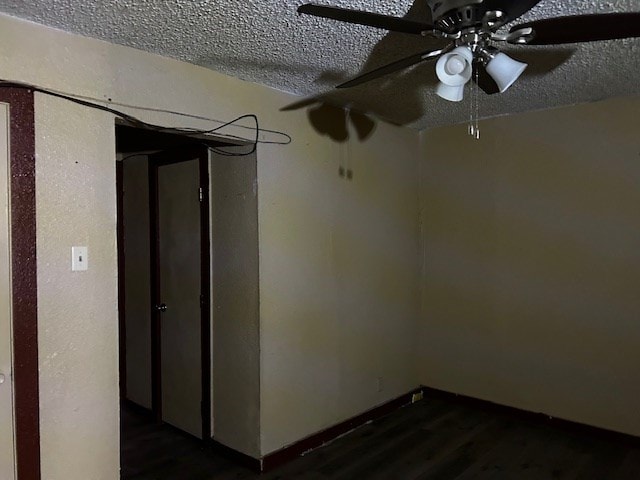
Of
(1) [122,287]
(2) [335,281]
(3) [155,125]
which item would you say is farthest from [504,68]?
(1) [122,287]

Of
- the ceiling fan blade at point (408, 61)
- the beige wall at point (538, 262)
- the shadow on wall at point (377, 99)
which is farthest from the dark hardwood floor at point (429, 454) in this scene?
the ceiling fan blade at point (408, 61)

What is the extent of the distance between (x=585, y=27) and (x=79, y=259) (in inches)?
86.7

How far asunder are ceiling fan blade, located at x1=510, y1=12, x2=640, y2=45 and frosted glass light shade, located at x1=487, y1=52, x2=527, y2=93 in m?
0.09

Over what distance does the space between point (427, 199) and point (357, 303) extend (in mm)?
1228

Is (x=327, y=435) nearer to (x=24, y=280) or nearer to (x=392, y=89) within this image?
(x=24, y=280)

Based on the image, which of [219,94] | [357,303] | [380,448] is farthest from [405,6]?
[380,448]

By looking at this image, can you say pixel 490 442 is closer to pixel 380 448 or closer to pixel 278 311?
pixel 380 448

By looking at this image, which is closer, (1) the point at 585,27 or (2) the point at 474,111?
(1) the point at 585,27

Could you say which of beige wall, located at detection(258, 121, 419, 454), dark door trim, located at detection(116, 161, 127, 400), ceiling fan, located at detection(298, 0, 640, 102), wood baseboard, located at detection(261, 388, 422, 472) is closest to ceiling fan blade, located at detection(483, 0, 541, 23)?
ceiling fan, located at detection(298, 0, 640, 102)

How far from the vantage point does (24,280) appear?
1963 millimetres

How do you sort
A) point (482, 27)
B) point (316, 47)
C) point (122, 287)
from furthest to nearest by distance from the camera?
point (122, 287) → point (316, 47) → point (482, 27)

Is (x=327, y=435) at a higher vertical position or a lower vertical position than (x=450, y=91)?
lower

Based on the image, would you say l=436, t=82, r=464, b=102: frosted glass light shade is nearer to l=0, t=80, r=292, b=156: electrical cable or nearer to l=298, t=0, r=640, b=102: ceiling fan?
l=298, t=0, r=640, b=102: ceiling fan

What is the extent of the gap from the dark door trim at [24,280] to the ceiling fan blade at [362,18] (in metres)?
1.29
